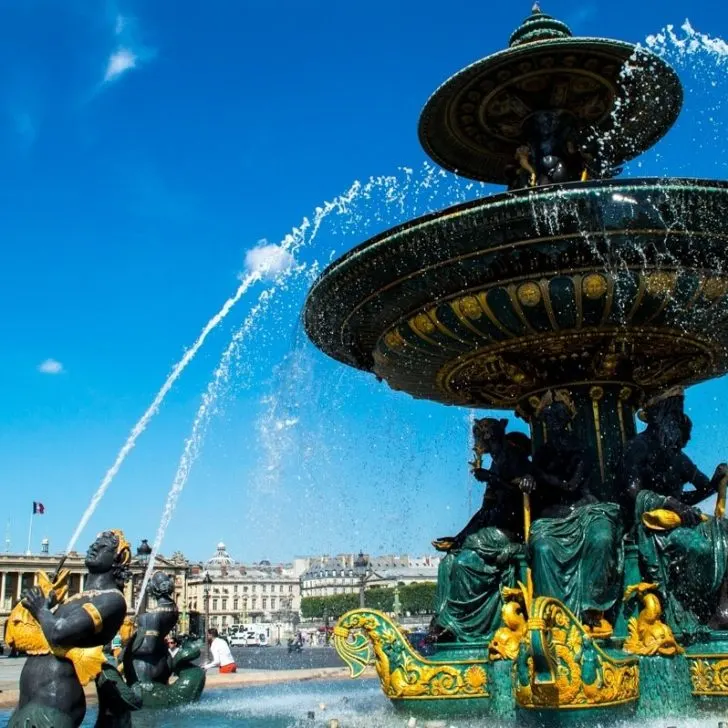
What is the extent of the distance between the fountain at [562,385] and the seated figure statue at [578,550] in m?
0.02

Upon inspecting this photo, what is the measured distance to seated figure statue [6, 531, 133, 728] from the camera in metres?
3.95

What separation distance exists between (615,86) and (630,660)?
18.7 feet

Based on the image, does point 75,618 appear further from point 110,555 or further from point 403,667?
point 403,667

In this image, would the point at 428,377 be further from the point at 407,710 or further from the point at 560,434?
the point at 407,710

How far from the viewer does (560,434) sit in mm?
7844

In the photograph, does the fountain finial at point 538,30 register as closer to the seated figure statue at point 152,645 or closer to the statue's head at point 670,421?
the statue's head at point 670,421

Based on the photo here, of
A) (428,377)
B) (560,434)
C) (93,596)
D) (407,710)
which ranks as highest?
(428,377)

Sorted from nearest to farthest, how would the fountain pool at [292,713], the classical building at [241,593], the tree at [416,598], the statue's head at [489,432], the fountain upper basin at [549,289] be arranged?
the fountain pool at [292,713] → the fountain upper basin at [549,289] → the statue's head at [489,432] → the tree at [416,598] → the classical building at [241,593]

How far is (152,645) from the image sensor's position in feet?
25.8

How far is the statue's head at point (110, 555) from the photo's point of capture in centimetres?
440

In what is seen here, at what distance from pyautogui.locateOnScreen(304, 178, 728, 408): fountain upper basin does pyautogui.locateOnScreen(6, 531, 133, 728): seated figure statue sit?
398 cm

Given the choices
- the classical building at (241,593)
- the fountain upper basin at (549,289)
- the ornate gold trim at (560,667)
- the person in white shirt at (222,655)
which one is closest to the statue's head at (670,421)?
the fountain upper basin at (549,289)

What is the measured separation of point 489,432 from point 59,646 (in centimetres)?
496

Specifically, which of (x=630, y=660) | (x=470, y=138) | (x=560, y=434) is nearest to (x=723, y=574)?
(x=630, y=660)
